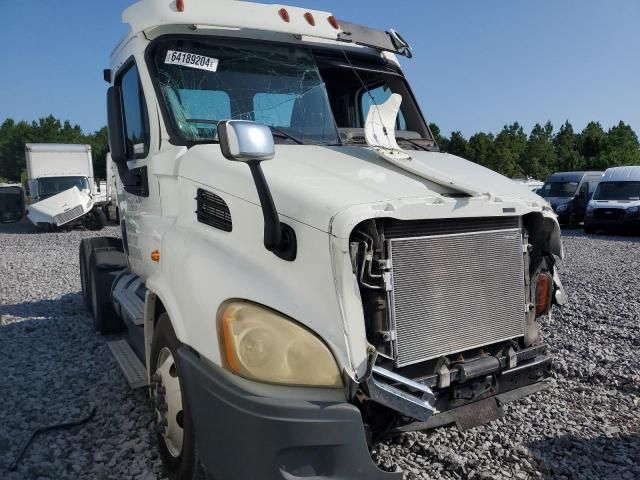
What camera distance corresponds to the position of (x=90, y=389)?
4.30 m

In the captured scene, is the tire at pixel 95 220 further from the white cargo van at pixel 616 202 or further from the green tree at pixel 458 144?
the green tree at pixel 458 144

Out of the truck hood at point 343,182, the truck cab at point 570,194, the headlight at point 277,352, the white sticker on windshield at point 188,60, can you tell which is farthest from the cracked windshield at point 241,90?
the truck cab at point 570,194

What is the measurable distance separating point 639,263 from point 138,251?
11.3m

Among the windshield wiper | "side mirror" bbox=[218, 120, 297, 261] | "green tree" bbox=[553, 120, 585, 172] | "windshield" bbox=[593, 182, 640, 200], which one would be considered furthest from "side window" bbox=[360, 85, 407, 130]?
"green tree" bbox=[553, 120, 585, 172]

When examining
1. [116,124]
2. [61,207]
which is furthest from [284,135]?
[61,207]

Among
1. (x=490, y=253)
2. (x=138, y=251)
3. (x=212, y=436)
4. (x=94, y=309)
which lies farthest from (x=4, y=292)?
(x=490, y=253)

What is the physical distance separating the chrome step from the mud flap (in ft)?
→ 6.88

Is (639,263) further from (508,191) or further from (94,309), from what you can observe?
(94,309)

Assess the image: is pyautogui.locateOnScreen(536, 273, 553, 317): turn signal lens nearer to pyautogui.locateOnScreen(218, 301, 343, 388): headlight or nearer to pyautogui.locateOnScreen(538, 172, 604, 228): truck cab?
pyautogui.locateOnScreen(218, 301, 343, 388): headlight

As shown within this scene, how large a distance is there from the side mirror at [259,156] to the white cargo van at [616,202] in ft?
59.1

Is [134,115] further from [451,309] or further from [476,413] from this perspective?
[476,413]

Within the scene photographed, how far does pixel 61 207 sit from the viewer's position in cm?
1875

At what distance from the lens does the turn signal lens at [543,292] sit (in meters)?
3.21

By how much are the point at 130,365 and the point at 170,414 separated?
3.84 ft
